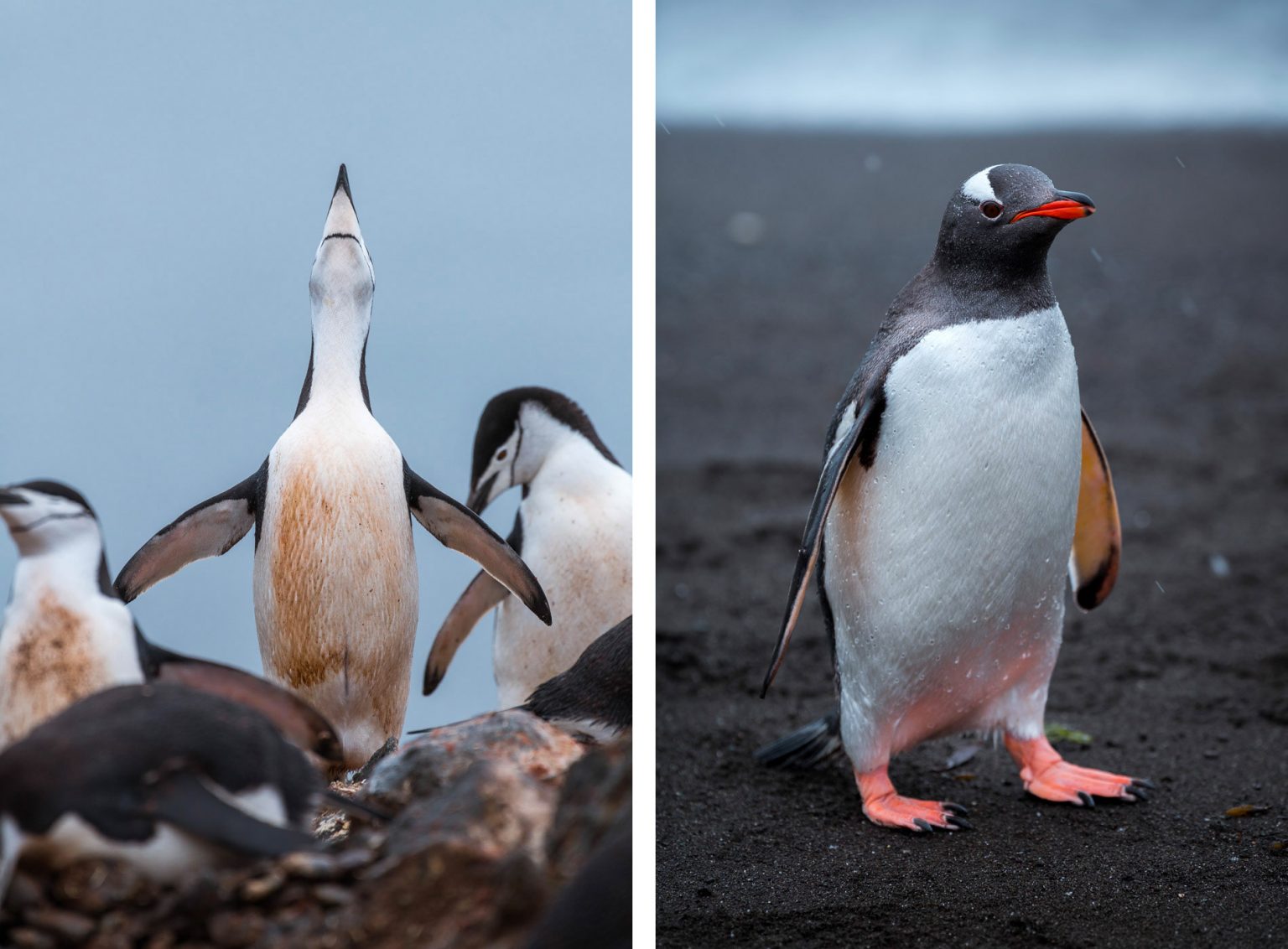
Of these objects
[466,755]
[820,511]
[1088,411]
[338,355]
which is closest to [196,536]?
[338,355]

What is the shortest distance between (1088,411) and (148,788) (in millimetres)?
4463

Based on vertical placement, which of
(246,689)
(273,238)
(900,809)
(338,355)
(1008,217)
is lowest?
(900,809)

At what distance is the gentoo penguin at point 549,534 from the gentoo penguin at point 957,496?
45cm

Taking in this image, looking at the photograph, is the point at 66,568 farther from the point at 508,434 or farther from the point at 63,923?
the point at 508,434

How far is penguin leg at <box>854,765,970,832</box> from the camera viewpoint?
88.1 inches

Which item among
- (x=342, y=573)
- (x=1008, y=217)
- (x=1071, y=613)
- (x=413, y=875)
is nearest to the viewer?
(x=413, y=875)

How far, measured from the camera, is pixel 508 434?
5.44ft

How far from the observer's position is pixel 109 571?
4.52ft

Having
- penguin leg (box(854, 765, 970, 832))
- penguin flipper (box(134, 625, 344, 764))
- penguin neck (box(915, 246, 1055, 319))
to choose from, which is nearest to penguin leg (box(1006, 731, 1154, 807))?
penguin leg (box(854, 765, 970, 832))

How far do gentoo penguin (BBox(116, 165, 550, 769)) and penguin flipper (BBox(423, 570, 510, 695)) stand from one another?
0.07ft

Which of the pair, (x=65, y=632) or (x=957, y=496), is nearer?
(x=65, y=632)

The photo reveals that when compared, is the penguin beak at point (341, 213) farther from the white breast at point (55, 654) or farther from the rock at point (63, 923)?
the rock at point (63, 923)

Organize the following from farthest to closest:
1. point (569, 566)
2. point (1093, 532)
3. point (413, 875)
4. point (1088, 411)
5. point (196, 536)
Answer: point (1088, 411) → point (1093, 532) → point (569, 566) → point (196, 536) → point (413, 875)

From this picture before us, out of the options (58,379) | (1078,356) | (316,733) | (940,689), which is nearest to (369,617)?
(316,733)
